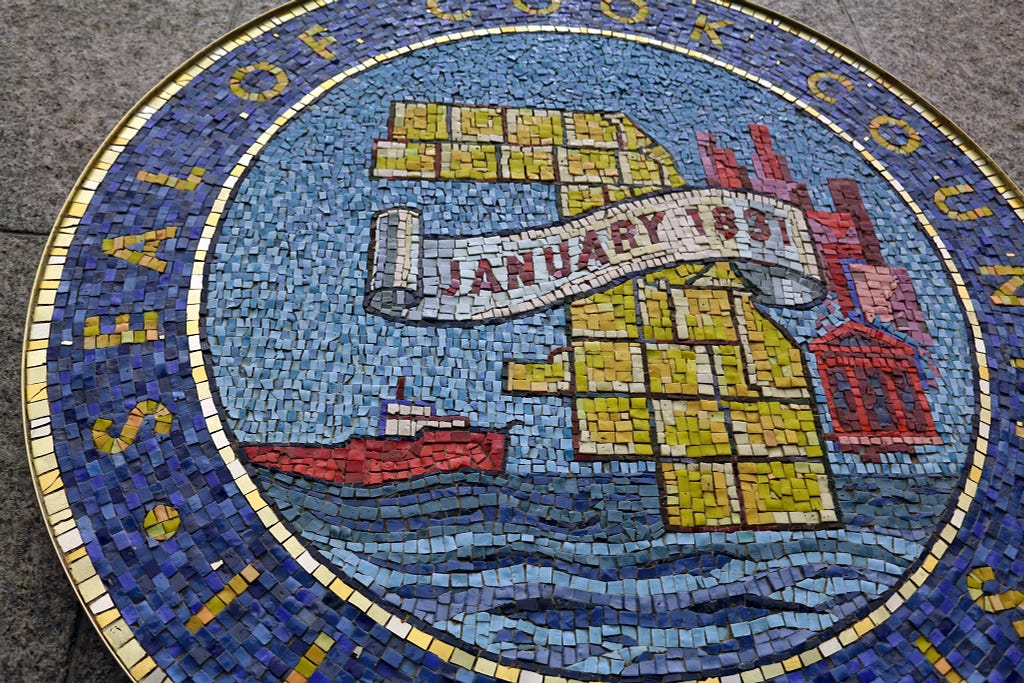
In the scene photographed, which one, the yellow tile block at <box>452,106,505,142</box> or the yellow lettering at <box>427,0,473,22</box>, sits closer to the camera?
the yellow tile block at <box>452,106,505,142</box>

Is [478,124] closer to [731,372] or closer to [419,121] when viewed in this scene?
[419,121]

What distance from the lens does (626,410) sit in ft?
11.8

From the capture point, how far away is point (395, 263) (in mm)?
3920

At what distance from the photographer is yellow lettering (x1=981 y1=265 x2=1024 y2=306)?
13.4ft

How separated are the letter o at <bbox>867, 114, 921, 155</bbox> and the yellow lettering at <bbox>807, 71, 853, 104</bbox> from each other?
26cm

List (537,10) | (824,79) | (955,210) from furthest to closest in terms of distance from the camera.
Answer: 1. (537,10)
2. (824,79)
3. (955,210)

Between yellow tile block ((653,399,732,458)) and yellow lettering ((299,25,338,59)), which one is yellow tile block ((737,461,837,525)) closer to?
yellow tile block ((653,399,732,458))

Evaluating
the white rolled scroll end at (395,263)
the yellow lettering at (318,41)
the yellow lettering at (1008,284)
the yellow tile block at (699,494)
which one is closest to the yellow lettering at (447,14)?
the yellow lettering at (318,41)

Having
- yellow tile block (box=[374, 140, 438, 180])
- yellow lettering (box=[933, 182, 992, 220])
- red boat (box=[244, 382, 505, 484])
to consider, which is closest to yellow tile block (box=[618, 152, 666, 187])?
yellow tile block (box=[374, 140, 438, 180])

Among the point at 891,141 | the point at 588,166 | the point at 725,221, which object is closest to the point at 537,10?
the point at 588,166

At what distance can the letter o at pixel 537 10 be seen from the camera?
4.99 meters

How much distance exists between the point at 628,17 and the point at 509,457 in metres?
2.99

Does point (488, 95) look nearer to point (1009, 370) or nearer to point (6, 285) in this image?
point (6, 285)

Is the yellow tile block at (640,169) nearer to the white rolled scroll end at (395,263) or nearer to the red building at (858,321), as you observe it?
the red building at (858,321)
